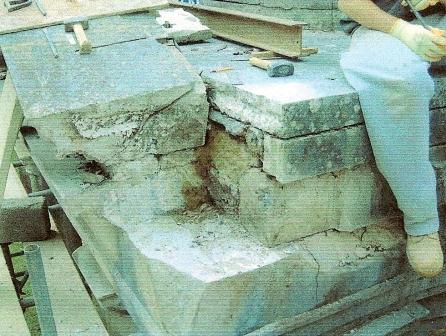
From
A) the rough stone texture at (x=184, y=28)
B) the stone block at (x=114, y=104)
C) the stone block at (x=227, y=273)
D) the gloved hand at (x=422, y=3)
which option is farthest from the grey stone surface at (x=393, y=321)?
the rough stone texture at (x=184, y=28)

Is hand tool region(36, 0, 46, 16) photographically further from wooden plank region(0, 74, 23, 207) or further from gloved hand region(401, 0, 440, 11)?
gloved hand region(401, 0, 440, 11)

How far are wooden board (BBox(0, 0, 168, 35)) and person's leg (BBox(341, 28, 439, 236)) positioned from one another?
1564 mm

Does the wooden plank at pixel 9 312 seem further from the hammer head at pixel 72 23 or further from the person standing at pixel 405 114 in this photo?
the person standing at pixel 405 114

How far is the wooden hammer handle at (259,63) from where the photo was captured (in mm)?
2510

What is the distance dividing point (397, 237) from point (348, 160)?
1.50 ft

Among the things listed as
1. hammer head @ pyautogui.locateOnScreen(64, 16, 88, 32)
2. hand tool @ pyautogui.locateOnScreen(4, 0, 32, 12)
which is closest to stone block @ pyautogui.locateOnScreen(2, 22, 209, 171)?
hammer head @ pyautogui.locateOnScreen(64, 16, 88, 32)

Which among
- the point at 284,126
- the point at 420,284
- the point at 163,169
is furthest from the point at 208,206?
the point at 420,284

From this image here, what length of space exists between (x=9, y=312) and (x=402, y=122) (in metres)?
1.87

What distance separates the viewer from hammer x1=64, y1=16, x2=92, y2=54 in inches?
102

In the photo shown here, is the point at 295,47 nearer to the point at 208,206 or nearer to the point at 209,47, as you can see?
the point at 209,47

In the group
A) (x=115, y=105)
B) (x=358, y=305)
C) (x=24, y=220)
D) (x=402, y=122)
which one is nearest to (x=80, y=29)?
(x=115, y=105)

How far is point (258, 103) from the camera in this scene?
2.12 meters

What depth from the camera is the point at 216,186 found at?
243 centimetres

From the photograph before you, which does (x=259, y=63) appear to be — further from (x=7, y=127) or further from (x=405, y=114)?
(x=7, y=127)
